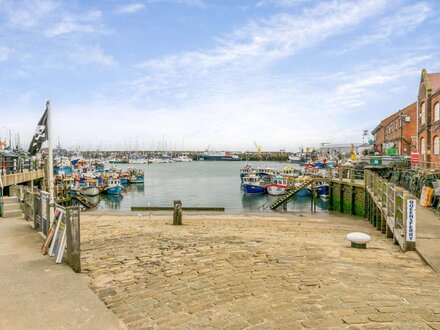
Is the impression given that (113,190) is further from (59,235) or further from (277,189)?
(59,235)

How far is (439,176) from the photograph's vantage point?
734 inches

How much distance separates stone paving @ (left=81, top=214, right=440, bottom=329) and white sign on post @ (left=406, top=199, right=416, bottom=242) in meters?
0.60

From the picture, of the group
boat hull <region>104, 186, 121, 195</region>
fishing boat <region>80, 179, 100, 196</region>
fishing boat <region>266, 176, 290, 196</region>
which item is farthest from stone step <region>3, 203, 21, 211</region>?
fishing boat <region>266, 176, 290, 196</region>

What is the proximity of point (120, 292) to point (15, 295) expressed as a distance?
1880mm

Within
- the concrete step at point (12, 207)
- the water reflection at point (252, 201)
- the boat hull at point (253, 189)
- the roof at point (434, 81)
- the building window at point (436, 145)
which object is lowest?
the water reflection at point (252, 201)

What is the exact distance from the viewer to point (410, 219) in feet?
32.1

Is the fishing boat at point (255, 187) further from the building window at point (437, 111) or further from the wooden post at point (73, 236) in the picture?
the wooden post at point (73, 236)

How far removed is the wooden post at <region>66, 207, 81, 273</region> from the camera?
8.13 metres

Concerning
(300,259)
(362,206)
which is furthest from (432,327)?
(362,206)

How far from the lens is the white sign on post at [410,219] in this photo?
977 centimetres

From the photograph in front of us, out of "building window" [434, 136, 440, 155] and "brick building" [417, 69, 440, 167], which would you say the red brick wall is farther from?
"building window" [434, 136, 440, 155]

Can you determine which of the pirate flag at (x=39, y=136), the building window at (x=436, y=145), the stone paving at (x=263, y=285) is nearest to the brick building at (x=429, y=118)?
the building window at (x=436, y=145)

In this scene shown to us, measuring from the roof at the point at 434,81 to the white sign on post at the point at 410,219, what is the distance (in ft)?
75.5

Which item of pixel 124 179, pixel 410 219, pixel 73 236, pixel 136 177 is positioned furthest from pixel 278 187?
pixel 73 236
